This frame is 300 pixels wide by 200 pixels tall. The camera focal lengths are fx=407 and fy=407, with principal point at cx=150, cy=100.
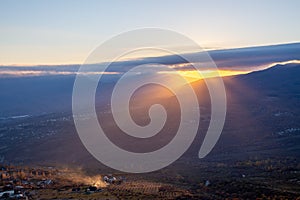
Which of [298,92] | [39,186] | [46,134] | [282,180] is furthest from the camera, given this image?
[298,92]

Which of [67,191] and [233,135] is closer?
[67,191]

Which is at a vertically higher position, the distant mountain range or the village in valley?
the village in valley

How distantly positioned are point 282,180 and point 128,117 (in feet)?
353

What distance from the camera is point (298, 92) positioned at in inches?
7279

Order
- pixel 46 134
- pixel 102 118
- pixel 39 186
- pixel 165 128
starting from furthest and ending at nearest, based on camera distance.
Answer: pixel 102 118 < pixel 46 134 < pixel 165 128 < pixel 39 186

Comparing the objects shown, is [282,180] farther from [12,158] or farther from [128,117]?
[128,117]

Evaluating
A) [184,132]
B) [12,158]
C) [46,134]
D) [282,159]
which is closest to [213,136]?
[184,132]

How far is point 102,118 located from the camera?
530ft

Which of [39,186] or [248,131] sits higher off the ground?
[39,186]

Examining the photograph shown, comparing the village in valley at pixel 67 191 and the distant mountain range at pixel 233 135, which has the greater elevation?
the village in valley at pixel 67 191

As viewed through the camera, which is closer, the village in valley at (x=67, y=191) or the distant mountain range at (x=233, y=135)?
the village in valley at (x=67, y=191)

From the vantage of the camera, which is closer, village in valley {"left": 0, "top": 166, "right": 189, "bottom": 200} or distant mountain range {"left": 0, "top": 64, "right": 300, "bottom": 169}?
village in valley {"left": 0, "top": 166, "right": 189, "bottom": 200}

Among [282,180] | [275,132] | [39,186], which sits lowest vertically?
[275,132]

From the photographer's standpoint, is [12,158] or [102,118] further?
[102,118]
